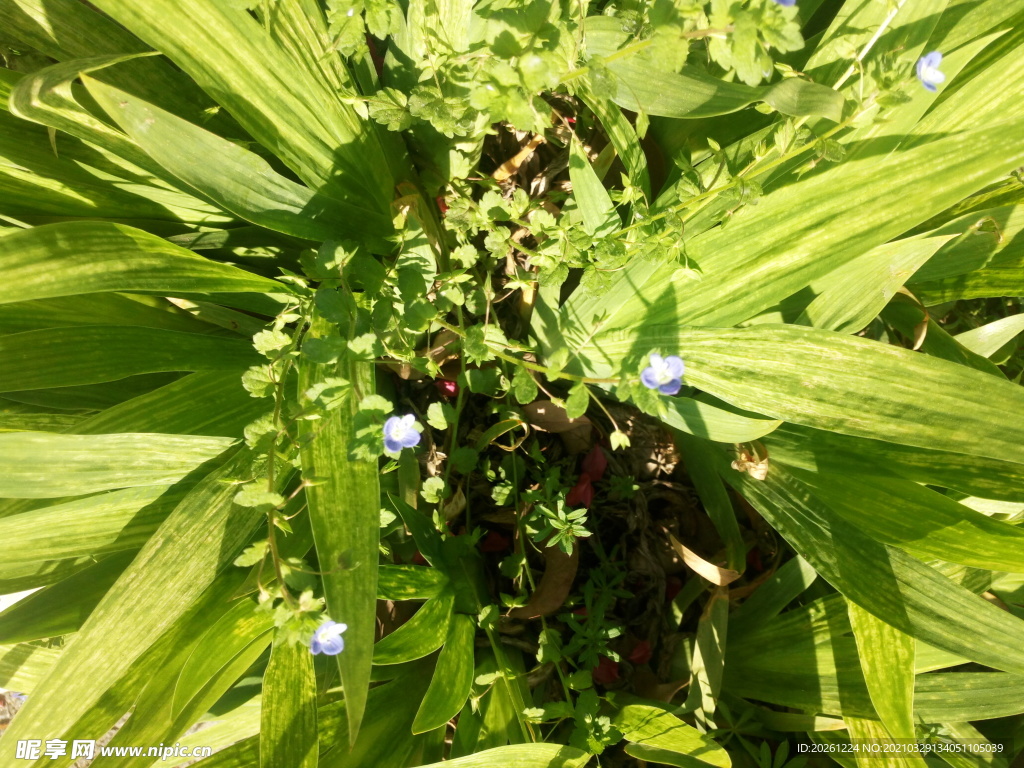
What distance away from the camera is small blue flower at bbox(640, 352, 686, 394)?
0.78m

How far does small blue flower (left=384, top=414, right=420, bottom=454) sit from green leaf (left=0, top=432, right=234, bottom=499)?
1.20ft

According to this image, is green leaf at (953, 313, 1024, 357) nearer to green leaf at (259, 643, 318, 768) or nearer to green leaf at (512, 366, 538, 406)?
green leaf at (512, 366, 538, 406)

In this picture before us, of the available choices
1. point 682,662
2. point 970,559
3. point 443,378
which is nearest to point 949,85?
point 970,559

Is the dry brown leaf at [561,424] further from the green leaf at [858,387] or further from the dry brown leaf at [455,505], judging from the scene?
the green leaf at [858,387]

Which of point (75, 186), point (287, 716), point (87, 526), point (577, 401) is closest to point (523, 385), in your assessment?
point (577, 401)

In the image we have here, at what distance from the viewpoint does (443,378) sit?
134 centimetres

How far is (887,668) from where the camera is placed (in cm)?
106

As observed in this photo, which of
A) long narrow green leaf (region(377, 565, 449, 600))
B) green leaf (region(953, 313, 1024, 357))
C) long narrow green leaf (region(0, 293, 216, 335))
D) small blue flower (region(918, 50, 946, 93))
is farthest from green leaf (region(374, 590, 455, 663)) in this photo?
green leaf (region(953, 313, 1024, 357))

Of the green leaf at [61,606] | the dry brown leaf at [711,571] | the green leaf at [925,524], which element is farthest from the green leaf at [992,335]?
the green leaf at [61,606]

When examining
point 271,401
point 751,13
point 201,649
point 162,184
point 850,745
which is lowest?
point 850,745

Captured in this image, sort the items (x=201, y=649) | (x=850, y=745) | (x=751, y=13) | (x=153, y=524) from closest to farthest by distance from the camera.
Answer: (x=751, y=13) < (x=201, y=649) < (x=153, y=524) < (x=850, y=745)

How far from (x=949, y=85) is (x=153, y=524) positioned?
155 cm

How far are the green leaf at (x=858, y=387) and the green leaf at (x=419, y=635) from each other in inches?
22.3

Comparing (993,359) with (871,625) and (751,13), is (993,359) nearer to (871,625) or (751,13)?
(871,625)
